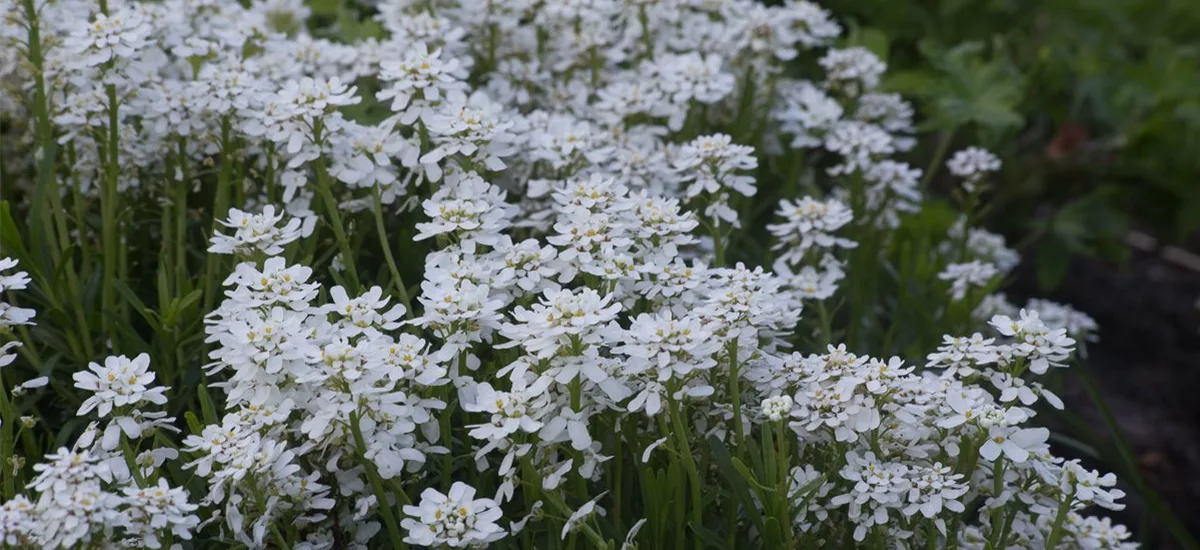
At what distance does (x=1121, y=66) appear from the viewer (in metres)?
4.63

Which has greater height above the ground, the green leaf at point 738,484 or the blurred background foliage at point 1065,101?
the green leaf at point 738,484

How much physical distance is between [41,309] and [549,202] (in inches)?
43.9

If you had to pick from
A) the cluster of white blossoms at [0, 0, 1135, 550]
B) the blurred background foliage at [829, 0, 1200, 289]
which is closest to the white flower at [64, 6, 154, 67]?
the cluster of white blossoms at [0, 0, 1135, 550]

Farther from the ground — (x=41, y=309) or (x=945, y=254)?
(x=41, y=309)

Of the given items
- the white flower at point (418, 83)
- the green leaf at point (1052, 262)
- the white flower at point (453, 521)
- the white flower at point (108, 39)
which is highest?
the white flower at point (108, 39)

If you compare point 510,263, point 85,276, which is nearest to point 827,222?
point 510,263

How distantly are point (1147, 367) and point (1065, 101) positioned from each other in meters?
1.06

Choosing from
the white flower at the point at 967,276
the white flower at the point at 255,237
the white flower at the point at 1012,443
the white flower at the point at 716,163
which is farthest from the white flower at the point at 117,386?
the white flower at the point at 967,276

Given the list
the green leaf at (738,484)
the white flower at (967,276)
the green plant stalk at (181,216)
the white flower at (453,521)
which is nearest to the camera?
the white flower at (453,521)

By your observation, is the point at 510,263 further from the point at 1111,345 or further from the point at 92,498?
the point at 1111,345

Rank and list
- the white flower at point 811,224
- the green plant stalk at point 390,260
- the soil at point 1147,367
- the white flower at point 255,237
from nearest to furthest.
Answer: the white flower at point 255,237, the green plant stalk at point 390,260, the white flower at point 811,224, the soil at point 1147,367

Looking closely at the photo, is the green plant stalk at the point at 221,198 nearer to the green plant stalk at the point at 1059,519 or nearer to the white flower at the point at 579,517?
the white flower at the point at 579,517

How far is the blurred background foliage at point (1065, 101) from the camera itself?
4004 millimetres

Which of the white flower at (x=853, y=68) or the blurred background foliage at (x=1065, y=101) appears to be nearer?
the white flower at (x=853, y=68)
